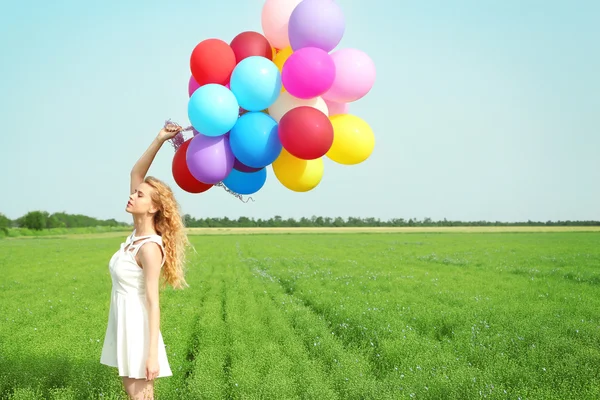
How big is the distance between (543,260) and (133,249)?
22109 mm

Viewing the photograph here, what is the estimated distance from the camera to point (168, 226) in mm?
4629

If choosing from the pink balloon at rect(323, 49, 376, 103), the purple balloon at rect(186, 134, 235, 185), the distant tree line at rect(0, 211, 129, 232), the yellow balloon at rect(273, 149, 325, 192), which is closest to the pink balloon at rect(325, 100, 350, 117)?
the pink balloon at rect(323, 49, 376, 103)

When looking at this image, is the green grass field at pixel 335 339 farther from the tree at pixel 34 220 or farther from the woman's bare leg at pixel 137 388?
the tree at pixel 34 220

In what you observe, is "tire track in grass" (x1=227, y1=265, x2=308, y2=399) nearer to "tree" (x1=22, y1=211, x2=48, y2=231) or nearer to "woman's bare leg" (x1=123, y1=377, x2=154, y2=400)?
"woman's bare leg" (x1=123, y1=377, x2=154, y2=400)

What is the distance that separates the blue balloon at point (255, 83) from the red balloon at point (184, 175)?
0.75 meters

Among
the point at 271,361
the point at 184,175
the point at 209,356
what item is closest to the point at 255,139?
the point at 184,175

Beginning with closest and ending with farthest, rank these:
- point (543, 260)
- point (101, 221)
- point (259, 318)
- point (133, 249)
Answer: point (133, 249) → point (259, 318) → point (543, 260) → point (101, 221)

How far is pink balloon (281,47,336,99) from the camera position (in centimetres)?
461

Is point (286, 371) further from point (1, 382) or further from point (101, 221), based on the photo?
point (101, 221)

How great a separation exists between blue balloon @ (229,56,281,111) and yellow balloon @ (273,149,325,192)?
0.54 m

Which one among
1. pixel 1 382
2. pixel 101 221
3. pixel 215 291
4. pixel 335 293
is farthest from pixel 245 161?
pixel 101 221

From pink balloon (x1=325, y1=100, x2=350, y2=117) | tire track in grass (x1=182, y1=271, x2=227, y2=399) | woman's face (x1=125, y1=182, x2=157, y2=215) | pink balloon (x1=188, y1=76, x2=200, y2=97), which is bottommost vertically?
tire track in grass (x1=182, y1=271, x2=227, y2=399)

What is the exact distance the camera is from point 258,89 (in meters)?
4.70

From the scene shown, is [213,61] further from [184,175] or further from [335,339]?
[335,339]
